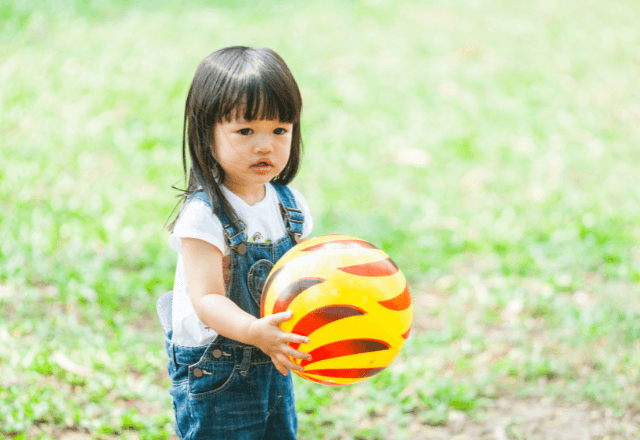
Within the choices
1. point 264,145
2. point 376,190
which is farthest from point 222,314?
point 376,190

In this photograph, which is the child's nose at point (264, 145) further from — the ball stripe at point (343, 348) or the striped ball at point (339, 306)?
the ball stripe at point (343, 348)

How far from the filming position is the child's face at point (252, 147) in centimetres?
200

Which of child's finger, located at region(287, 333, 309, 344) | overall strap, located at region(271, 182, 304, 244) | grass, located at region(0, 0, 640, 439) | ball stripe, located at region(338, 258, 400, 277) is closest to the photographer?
child's finger, located at region(287, 333, 309, 344)

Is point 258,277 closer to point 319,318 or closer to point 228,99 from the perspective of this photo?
point 319,318

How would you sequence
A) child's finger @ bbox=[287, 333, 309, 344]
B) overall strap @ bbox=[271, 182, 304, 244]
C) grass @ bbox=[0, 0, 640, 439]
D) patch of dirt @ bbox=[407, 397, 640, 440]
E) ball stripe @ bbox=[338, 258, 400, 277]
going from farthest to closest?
grass @ bbox=[0, 0, 640, 439]
patch of dirt @ bbox=[407, 397, 640, 440]
overall strap @ bbox=[271, 182, 304, 244]
ball stripe @ bbox=[338, 258, 400, 277]
child's finger @ bbox=[287, 333, 309, 344]

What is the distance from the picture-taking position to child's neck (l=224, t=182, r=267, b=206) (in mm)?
2148

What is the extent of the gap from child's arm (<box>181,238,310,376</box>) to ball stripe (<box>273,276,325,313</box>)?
0.05m

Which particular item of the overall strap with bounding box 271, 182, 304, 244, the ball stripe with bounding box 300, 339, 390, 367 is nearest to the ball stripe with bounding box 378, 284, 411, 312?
the ball stripe with bounding box 300, 339, 390, 367

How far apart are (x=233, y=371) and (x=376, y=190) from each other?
12.8 feet

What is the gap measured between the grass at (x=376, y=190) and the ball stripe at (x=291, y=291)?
5.02 ft

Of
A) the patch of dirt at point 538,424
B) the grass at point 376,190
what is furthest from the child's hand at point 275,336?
the patch of dirt at point 538,424

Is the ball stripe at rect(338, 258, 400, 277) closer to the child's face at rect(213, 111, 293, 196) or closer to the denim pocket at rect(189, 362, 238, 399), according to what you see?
the child's face at rect(213, 111, 293, 196)

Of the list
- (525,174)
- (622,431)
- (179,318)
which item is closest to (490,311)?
(622,431)

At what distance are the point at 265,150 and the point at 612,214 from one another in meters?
4.35
